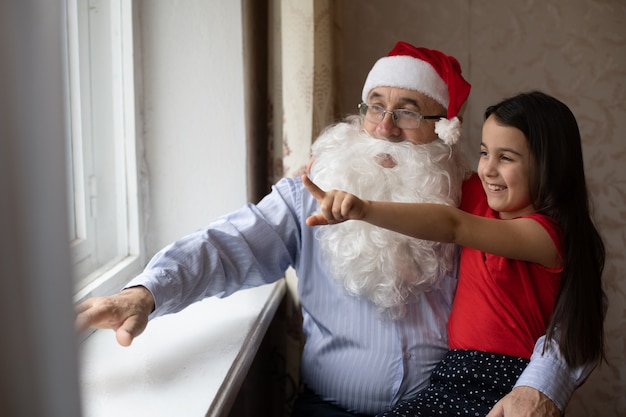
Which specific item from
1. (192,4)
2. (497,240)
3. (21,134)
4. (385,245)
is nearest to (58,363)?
(21,134)

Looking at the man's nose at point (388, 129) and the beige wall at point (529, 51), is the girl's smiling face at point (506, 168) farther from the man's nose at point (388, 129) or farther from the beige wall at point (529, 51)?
the beige wall at point (529, 51)

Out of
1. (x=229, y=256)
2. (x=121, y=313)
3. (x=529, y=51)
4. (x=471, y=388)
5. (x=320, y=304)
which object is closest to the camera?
(x=121, y=313)

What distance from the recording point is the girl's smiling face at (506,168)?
4.17 ft

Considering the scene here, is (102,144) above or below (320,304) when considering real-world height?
above

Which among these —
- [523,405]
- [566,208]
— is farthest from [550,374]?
[566,208]

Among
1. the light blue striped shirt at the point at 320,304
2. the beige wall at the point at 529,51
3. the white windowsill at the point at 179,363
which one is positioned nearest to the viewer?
the white windowsill at the point at 179,363

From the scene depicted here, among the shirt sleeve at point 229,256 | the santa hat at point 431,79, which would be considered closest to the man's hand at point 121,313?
the shirt sleeve at point 229,256

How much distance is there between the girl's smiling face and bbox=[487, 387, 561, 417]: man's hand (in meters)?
0.37

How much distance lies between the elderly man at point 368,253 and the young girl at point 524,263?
0.45 feet

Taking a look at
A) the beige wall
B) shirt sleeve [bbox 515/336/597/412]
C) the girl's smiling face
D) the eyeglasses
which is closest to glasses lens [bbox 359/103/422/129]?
the eyeglasses

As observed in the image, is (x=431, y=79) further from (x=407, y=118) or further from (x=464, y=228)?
(x=464, y=228)

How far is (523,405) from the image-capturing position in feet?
3.91

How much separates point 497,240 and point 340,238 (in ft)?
1.35

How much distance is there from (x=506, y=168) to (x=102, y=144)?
0.99m
